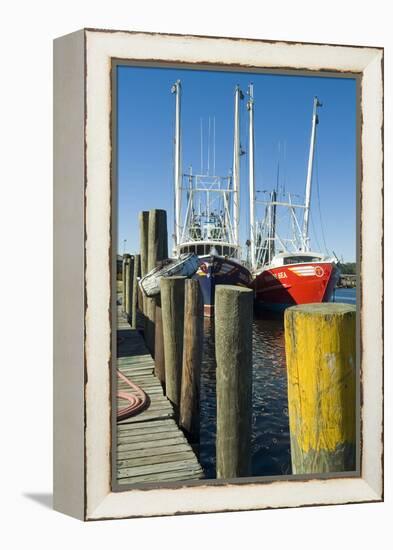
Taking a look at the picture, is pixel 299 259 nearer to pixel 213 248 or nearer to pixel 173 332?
pixel 213 248

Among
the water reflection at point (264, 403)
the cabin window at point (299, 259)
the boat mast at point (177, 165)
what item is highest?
the boat mast at point (177, 165)

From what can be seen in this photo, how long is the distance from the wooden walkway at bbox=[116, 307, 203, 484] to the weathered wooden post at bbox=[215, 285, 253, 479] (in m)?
0.27

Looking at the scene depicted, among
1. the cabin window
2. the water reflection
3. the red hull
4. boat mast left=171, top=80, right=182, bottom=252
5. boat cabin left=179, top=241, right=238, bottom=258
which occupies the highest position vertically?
boat mast left=171, top=80, right=182, bottom=252

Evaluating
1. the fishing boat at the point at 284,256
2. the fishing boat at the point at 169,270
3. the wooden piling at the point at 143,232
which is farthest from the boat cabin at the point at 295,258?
the wooden piling at the point at 143,232

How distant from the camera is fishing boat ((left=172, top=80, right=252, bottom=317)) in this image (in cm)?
527

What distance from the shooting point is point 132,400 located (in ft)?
16.0

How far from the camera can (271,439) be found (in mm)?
5832

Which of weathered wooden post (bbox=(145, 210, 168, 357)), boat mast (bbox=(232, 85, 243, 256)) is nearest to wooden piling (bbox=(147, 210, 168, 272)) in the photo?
weathered wooden post (bbox=(145, 210, 168, 357))

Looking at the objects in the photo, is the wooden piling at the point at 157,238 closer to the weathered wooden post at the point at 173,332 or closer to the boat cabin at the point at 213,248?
the weathered wooden post at the point at 173,332

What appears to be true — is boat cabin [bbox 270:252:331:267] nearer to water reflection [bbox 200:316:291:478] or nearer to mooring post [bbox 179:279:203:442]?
water reflection [bbox 200:316:291:478]

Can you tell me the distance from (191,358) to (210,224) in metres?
1.52

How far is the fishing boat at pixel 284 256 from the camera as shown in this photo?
5598 mm

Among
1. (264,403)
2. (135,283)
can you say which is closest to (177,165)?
(135,283)

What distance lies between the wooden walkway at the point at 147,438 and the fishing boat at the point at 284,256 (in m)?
1.57
